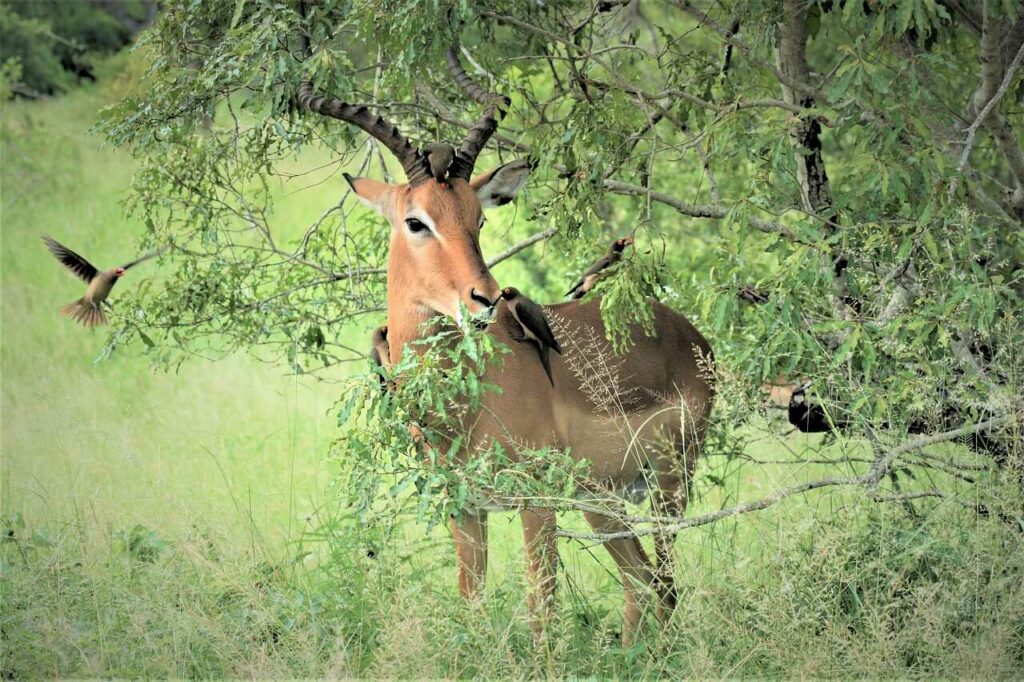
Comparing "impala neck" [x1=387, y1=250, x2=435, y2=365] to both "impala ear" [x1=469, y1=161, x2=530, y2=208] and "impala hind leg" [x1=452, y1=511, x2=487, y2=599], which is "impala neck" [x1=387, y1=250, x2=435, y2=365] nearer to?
"impala ear" [x1=469, y1=161, x2=530, y2=208]

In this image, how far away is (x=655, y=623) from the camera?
16.8ft

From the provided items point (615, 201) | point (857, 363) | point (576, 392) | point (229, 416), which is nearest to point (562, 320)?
point (576, 392)

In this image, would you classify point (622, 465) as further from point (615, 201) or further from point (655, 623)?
point (615, 201)

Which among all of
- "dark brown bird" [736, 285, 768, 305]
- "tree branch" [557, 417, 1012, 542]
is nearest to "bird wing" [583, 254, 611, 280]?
"dark brown bird" [736, 285, 768, 305]

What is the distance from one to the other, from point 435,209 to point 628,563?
208 cm

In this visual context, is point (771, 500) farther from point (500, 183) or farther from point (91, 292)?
point (91, 292)

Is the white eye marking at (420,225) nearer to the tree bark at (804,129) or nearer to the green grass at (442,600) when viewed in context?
the green grass at (442,600)

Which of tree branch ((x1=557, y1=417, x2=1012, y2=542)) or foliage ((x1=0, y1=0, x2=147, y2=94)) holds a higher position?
foliage ((x1=0, y1=0, x2=147, y2=94))

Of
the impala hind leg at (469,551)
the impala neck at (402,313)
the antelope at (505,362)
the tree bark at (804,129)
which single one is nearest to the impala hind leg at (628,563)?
the antelope at (505,362)

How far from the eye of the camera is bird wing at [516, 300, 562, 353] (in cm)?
516

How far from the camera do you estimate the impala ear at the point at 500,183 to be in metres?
5.50

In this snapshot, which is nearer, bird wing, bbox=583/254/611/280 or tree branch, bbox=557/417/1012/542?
tree branch, bbox=557/417/1012/542

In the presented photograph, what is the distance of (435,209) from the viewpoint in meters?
5.28

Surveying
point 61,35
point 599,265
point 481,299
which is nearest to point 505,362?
point 481,299
